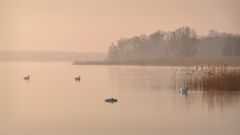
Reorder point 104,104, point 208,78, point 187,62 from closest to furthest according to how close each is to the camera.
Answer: point 104,104, point 187,62, point 208,78

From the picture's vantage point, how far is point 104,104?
480 centimetres

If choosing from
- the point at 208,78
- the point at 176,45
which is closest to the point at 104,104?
the point at 176,45

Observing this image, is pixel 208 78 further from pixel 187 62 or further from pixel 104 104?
pixel 104 104

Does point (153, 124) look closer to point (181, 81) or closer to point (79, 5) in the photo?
point (181, 81)

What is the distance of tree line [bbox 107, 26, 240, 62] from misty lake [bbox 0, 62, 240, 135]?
13cm

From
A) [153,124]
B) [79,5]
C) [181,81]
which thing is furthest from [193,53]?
[79,5]

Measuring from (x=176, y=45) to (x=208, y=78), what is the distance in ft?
1.66

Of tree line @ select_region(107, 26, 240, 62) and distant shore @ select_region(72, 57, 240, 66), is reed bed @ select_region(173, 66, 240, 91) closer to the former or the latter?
distant shore @ select_region(72, 57, 240, 66)

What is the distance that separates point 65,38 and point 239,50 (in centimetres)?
159

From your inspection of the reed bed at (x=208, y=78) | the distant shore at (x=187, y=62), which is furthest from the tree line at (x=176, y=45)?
the reed bed at (x=208, y=78)

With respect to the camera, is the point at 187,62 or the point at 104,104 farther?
the point at 187,62

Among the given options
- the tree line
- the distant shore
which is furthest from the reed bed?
the tree line

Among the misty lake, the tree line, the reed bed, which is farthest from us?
the reed bed

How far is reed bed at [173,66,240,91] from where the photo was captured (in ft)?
16.2
